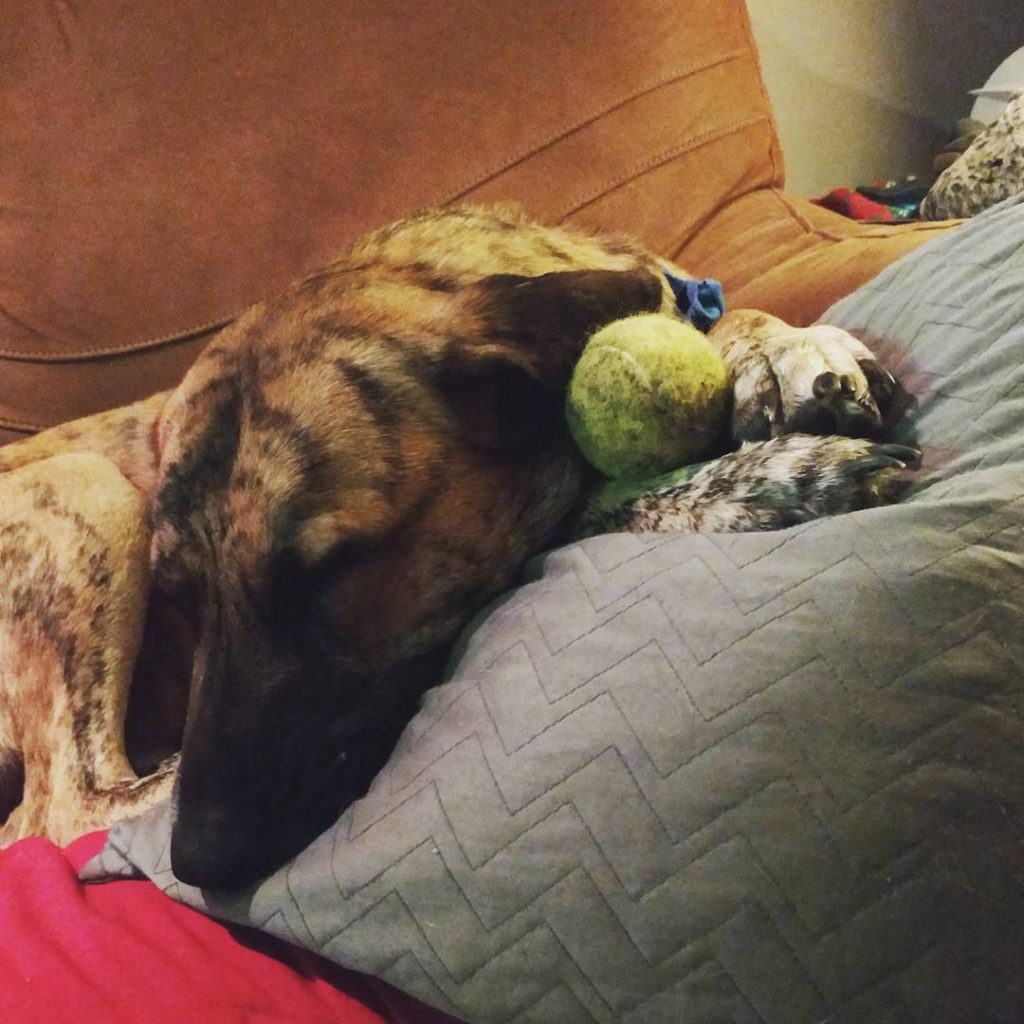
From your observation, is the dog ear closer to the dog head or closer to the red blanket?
the dog head

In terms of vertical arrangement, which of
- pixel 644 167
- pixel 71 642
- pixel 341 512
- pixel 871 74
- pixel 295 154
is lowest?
pixel 871 74

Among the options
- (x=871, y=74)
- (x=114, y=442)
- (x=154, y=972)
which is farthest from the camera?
(x=871, y=74)

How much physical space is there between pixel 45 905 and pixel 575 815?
0.66 m

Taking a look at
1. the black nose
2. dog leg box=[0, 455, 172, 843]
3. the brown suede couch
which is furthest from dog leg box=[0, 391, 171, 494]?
the black nose

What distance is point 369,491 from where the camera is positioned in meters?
1.18

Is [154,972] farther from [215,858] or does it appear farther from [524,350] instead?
[524,350]

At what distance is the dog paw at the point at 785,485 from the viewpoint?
100 centimetres

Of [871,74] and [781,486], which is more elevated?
[781,486]

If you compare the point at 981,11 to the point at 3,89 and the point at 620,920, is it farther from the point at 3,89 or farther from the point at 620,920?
the point at 620,920

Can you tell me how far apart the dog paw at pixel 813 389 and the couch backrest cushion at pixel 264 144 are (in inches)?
41.5

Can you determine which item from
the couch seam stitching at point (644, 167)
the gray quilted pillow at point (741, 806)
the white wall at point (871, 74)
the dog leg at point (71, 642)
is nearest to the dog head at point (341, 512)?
the gray quilted pillow at point (741, 806)

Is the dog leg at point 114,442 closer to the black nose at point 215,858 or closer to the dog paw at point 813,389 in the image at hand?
the black nose at point 215,858

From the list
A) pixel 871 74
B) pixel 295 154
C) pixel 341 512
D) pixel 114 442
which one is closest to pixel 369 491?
pixel 341 512

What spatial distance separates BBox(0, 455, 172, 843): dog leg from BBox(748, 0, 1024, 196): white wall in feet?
9.04
